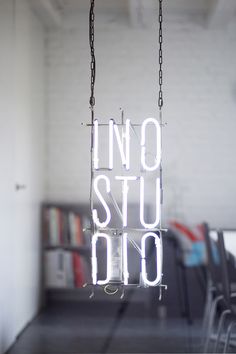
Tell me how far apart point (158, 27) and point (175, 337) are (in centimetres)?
200

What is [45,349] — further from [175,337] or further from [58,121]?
[58,121]

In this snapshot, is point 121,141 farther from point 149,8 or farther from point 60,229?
point 60,229

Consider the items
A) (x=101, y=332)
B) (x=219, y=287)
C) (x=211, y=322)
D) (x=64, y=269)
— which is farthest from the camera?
(x=64, y=269)

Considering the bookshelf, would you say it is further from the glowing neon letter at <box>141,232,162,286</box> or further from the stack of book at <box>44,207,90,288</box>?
the glowing neon letter at <box>141,232,162,286</box>

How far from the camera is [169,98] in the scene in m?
3.04

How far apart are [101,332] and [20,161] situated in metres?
1.30

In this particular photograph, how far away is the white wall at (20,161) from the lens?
3477mm

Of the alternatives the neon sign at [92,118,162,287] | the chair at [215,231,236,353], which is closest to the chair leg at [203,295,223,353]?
the chair at [215,231,236,353]

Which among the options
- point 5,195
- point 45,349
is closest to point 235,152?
point 5,195

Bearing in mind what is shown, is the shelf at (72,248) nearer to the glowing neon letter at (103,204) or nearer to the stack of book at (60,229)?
the stack of book at (60,229)

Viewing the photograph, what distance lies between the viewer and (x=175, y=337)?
3.69 metres

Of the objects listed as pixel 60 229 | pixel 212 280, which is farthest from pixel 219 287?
pixel 60 229

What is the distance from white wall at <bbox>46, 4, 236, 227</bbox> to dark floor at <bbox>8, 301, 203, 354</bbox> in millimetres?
774

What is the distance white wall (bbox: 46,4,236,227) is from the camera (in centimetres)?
306
